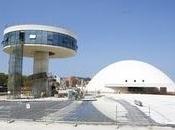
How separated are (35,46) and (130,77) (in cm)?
6146

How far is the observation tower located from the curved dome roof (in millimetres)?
47801

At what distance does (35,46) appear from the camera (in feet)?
314

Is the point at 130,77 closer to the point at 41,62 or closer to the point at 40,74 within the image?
the point at 41,62

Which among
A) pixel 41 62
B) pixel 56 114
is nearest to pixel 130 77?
pixel 41 62

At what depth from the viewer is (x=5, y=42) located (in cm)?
10019

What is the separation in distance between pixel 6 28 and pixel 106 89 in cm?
6133

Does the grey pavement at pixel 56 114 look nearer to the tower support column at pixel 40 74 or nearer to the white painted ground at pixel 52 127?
the white painted ground at pixel 52 127

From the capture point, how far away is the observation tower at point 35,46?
305 feet

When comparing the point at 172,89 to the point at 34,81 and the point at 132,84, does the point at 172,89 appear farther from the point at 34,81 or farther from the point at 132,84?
the point at 34,81

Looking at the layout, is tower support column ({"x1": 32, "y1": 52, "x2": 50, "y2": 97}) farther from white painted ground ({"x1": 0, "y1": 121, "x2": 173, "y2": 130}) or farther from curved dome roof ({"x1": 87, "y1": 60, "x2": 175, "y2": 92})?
white painted ground ({"x1": 0, "y1": 121, "x2": 173, "y2": 130})

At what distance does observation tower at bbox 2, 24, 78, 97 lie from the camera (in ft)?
305

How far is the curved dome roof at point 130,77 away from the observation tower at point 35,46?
4780 centimetres

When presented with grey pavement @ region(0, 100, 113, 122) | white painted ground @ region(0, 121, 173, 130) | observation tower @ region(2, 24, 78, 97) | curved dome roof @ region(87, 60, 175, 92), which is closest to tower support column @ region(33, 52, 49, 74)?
observation tower @ region(2, 24, 78, 97)

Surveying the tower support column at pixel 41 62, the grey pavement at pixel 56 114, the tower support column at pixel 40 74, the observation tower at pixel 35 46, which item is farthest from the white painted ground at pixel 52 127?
the tower support column at pixel 41 62
